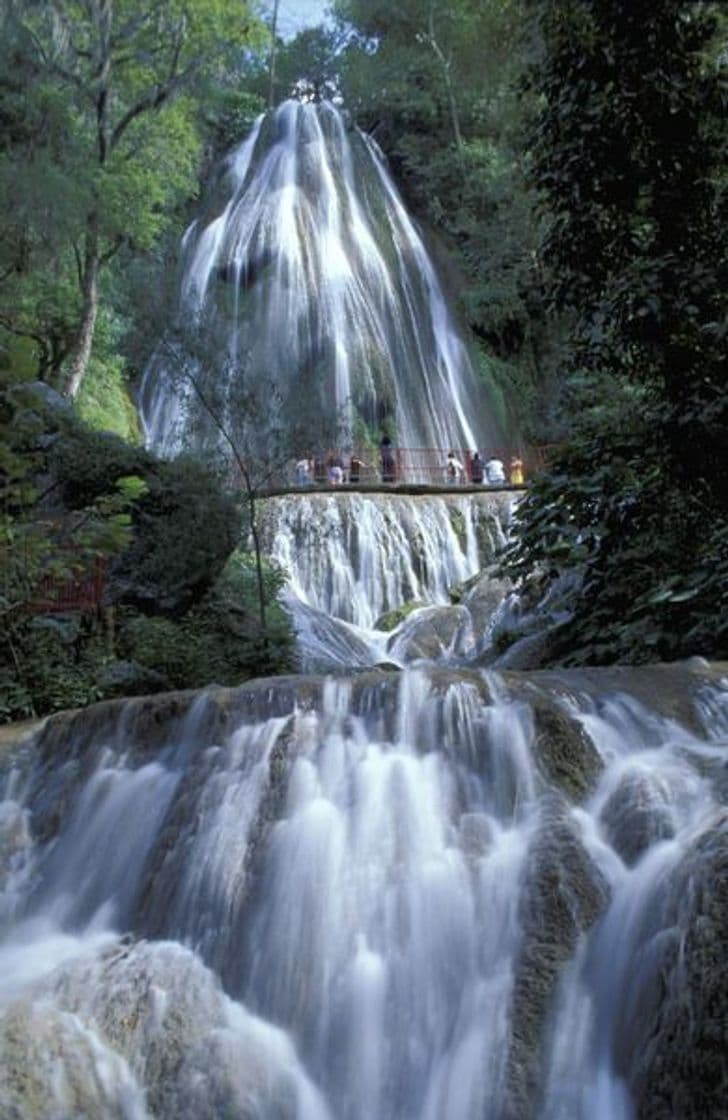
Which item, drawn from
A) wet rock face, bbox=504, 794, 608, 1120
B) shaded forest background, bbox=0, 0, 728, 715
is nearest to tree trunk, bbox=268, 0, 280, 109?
shaded forest background, bbox=0, 0, 728, 715

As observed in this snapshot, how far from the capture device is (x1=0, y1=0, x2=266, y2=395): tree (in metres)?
15.4

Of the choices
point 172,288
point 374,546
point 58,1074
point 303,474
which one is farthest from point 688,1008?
point 303,474

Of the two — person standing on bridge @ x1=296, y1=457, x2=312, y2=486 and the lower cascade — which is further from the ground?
person standing on bridge @ x1=296, y1=457, x2=312, y2=486

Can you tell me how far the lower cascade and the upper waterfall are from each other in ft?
55.8

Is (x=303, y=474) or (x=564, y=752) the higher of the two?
(x=303, y=474)

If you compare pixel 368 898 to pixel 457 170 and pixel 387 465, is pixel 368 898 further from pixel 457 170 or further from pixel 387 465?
pixel 457 170

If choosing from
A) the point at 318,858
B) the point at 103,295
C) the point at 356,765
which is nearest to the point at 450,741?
the point at 356,765

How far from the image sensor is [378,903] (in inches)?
174

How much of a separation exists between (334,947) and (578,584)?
19.9ft

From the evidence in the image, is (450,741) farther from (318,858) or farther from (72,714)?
(72,714)

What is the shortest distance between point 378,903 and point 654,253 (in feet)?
17.7

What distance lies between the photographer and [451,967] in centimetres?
411

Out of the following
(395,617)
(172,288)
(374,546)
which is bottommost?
(395,617)

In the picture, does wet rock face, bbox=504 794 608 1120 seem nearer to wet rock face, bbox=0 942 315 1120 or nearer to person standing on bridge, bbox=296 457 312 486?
wet rock face, bbox=0 942 315 1120
